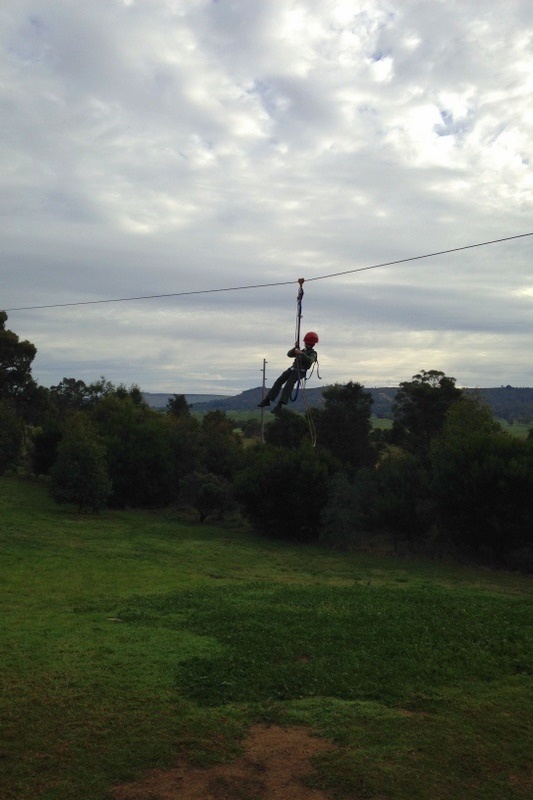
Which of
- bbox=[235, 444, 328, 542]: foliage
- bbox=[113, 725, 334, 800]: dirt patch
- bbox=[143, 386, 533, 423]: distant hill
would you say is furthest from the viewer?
bbox=[143, 386, 533, 423]: distant hill

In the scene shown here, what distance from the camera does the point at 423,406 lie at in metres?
43.9

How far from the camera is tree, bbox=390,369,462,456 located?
43.3 meters

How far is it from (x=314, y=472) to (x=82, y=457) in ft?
37.2

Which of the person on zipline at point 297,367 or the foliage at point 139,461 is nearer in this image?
the person on zipline at point 297,367

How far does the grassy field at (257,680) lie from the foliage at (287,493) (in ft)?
40.4

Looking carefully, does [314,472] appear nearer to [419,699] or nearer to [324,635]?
[324,635]

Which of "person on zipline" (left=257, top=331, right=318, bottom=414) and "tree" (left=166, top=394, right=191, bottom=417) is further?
"tree" (left=166, top=394, right=191, bottom=417)

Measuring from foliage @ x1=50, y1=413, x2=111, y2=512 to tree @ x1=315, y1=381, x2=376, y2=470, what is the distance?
1513 cm

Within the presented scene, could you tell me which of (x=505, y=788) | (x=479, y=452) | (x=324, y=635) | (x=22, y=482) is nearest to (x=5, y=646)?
(x=324, y=635)

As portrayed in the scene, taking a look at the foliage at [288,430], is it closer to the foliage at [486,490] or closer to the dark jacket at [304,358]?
the foliage at [486,490]

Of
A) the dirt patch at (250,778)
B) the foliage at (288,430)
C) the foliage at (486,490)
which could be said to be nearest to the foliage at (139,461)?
the foliage at (288,430)

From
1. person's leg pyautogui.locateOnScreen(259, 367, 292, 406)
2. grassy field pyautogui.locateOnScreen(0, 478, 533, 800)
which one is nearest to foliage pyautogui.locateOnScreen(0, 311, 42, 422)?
grassy field pyautogui.locateOnScreen(0, 478, 533, 800)

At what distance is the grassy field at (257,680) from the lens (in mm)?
7219

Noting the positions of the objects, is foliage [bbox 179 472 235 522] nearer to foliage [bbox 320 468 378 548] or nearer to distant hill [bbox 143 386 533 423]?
foliage [bbox 320 468 378 548]
